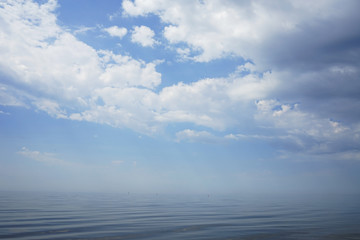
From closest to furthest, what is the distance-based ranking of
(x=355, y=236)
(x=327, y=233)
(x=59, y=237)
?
(x=59, y=237) → (x=355, y=236) → (x=327, y=233)

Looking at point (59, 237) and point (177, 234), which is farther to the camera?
point (177, 234)

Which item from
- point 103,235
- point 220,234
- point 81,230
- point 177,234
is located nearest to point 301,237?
point 220,234

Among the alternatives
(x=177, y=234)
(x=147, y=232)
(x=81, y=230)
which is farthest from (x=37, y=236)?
(x=177, y=234)

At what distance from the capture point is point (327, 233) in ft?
71.0

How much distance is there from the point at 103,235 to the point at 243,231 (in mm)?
12483

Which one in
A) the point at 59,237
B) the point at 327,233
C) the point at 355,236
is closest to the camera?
the point at 59,237

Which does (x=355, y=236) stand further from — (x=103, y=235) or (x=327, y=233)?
(x=103, y=235)

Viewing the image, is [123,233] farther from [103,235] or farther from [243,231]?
[243,231]

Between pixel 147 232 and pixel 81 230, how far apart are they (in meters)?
6.00

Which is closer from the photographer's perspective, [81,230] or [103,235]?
[103,235]

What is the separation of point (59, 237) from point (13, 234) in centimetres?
416

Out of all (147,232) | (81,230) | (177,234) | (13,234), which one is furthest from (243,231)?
(13,234)

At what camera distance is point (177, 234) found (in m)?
20.5

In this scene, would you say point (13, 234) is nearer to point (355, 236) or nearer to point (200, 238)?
point (200, 238)
